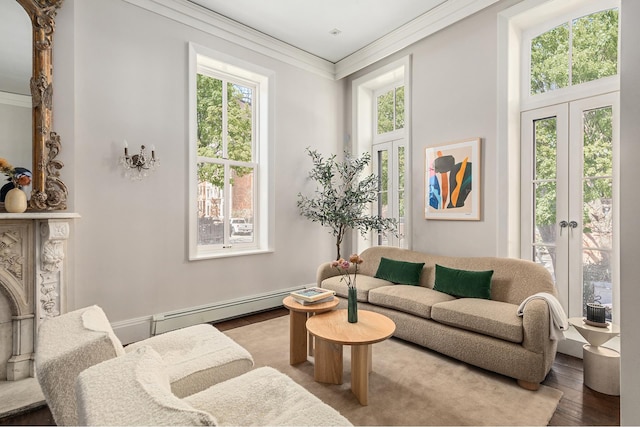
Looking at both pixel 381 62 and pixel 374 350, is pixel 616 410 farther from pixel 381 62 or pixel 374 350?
pixel 381 62

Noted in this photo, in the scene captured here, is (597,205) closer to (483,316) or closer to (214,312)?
(483,316)

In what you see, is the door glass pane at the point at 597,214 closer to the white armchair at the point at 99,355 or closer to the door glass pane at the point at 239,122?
the white armchair at the point at 99,355

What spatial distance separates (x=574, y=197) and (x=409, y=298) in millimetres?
1726

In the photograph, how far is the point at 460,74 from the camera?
140 inches

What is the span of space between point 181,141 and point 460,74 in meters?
3.15

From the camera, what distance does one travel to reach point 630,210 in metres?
1.16

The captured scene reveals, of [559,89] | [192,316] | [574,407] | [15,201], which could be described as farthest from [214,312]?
[559,89]

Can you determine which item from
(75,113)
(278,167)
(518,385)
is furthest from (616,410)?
(75,113)

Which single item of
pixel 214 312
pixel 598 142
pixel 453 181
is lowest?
pixel 214 312

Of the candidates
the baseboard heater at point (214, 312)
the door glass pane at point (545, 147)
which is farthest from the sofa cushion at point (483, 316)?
the baseboard heater at point (214, 312)

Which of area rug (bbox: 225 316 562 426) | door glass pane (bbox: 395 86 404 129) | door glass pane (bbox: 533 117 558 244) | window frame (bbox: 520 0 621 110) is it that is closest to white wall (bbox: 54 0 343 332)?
area rug (bbox: 225 316 562 426)

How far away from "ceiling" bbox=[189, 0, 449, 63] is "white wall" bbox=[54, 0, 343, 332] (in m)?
0.37

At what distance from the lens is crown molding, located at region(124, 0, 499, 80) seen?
3.33 m

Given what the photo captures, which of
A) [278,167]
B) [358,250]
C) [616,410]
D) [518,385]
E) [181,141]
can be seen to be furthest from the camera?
[358,250]
